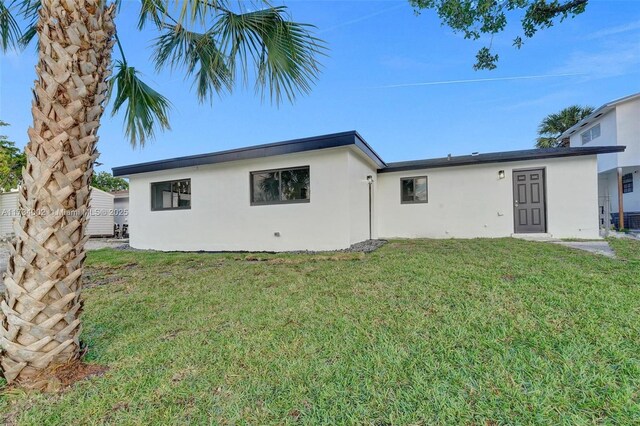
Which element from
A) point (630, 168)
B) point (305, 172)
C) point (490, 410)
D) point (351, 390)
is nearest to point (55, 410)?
point (351, 390)

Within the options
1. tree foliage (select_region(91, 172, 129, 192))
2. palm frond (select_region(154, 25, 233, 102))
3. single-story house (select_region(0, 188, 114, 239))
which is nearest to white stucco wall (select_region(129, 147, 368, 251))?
palm frond (select_region(154, 25, 233, 102))

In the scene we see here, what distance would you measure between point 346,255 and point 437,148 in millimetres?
13325

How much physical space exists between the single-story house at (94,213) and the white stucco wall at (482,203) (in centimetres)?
1427

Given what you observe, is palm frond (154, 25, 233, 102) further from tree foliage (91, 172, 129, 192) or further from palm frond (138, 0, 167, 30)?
tree foliage (91, 172, 129, 192)

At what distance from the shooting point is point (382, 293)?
11.4 ft

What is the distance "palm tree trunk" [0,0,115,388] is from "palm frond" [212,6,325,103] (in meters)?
1.87

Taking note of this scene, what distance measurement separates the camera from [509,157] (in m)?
9.10

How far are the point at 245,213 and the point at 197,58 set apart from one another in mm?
4708

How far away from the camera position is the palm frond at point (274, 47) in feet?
11.6

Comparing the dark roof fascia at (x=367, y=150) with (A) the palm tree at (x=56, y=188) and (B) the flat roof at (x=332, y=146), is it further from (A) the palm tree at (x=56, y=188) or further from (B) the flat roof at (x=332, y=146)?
(A) the palm tree at (x=56, y=188)

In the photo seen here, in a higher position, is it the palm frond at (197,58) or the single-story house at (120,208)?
the palm frond at (197,58)

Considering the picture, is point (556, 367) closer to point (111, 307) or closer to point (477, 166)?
point (111, 307)

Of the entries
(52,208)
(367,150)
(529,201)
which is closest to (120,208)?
(367,150)

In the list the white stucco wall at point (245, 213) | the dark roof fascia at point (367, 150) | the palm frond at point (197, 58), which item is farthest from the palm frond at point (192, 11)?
the white stucco wall at point (245, 213)
